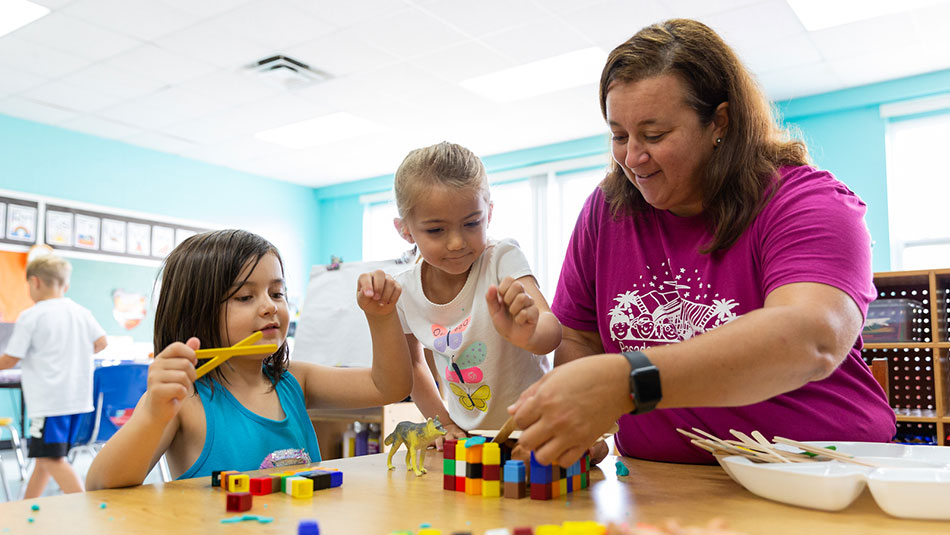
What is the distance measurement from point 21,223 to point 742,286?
644 cm

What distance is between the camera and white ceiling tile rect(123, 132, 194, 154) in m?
6.73

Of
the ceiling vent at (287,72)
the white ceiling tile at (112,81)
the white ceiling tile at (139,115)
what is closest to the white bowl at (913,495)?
the ceiling vent at (287,72)

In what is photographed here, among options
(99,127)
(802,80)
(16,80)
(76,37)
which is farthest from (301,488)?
(99,127)

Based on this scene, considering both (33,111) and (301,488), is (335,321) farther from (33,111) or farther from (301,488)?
(33,111)

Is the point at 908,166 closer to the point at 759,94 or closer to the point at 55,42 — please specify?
the point at 759,94

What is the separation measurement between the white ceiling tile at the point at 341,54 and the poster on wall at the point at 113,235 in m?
2.87

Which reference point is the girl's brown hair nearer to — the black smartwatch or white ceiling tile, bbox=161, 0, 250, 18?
the black smartwatch

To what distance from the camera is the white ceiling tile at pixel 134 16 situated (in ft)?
13.8

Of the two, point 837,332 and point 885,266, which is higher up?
point 885,266

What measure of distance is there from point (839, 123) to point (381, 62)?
136 inches

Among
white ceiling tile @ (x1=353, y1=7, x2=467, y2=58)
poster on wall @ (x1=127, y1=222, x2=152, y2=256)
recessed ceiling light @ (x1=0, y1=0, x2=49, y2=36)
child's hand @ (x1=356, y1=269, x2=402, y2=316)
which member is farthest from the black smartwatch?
poster on wall @ (x1=127, y1=222, x2=152, y2=256)

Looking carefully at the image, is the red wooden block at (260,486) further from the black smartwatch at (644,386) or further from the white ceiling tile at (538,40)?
the white ceiling tile at (538,40)

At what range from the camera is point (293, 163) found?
25.3ft

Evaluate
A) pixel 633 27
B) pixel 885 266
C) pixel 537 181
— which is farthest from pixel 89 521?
pixel 537 181
